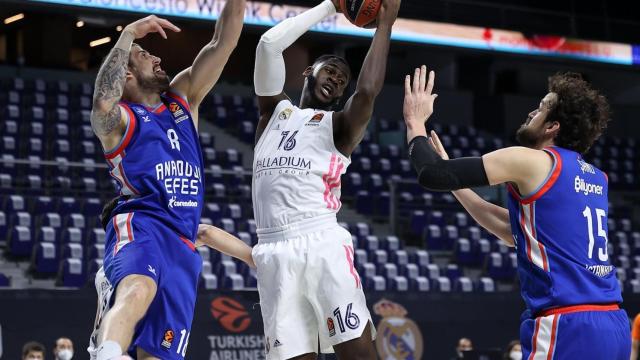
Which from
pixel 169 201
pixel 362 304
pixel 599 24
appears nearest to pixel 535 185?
pixel 362 304

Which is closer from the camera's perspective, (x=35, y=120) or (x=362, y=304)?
(x=362, y=304)

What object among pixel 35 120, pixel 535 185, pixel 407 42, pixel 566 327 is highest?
pixel 407 42

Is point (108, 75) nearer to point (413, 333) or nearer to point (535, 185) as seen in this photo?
point (535, 185)

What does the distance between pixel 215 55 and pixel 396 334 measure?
30.4ft

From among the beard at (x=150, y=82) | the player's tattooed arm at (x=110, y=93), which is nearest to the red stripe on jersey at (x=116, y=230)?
the player's tattooed arm at (x=110, y=93)

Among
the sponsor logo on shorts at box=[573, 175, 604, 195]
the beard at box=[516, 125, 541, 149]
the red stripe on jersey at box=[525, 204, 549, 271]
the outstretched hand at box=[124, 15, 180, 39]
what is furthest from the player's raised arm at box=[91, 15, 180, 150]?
the sponsor logo on shorts at box=[573, 175, 604, 195]

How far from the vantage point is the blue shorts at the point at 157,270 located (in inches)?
205

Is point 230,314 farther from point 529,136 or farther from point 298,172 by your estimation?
point 529,136

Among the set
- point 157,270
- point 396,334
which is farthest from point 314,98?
point 396,334

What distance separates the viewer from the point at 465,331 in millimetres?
15297

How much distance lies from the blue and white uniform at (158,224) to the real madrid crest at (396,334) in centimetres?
894

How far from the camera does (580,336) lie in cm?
452

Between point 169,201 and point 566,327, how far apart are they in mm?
2224

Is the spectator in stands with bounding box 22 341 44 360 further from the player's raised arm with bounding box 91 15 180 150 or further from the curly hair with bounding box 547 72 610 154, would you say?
the curly hair with bounding box 547 72 610 154
